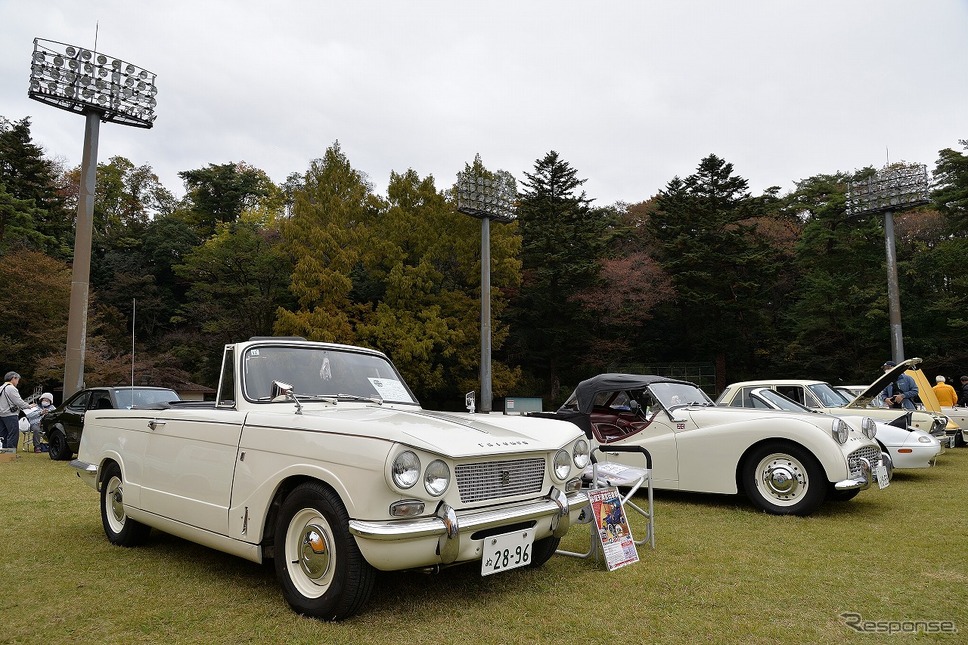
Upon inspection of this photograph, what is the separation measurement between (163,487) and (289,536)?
157 cm

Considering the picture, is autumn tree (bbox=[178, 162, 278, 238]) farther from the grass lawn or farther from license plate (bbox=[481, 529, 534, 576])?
license plate (bbox=[481, 529, 534, 576])

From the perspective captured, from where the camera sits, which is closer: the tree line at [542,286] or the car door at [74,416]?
the car door at [74,416]

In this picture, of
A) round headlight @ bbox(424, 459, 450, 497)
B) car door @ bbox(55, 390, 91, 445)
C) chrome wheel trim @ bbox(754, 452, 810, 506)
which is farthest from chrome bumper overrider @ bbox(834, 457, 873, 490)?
car door @ bbox(55, 390, 91, 445)

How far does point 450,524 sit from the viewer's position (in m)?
3.48

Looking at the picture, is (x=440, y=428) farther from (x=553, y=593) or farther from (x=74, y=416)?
(x=74, y=416)

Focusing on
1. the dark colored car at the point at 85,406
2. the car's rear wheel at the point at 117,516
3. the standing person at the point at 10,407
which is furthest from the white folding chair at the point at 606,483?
the standing person at the point at 10,407

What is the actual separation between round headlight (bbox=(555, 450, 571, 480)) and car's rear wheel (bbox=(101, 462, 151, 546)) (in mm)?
3611

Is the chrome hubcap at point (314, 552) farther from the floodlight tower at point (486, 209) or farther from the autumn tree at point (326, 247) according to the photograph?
the autumn tree at point (326, 247)

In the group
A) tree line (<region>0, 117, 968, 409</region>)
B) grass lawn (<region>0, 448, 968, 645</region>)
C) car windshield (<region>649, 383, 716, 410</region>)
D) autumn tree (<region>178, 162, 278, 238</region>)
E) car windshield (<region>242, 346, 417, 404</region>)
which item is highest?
autumn tree (<region>178, 162, 278, 238</region>)

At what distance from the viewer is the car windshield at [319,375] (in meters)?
4.79

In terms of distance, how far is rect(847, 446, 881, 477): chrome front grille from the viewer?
22.3 ft

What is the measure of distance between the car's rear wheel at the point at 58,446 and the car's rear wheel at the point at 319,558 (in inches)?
451

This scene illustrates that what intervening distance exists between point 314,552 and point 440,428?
1005mm

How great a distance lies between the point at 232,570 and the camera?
4.81 meters
